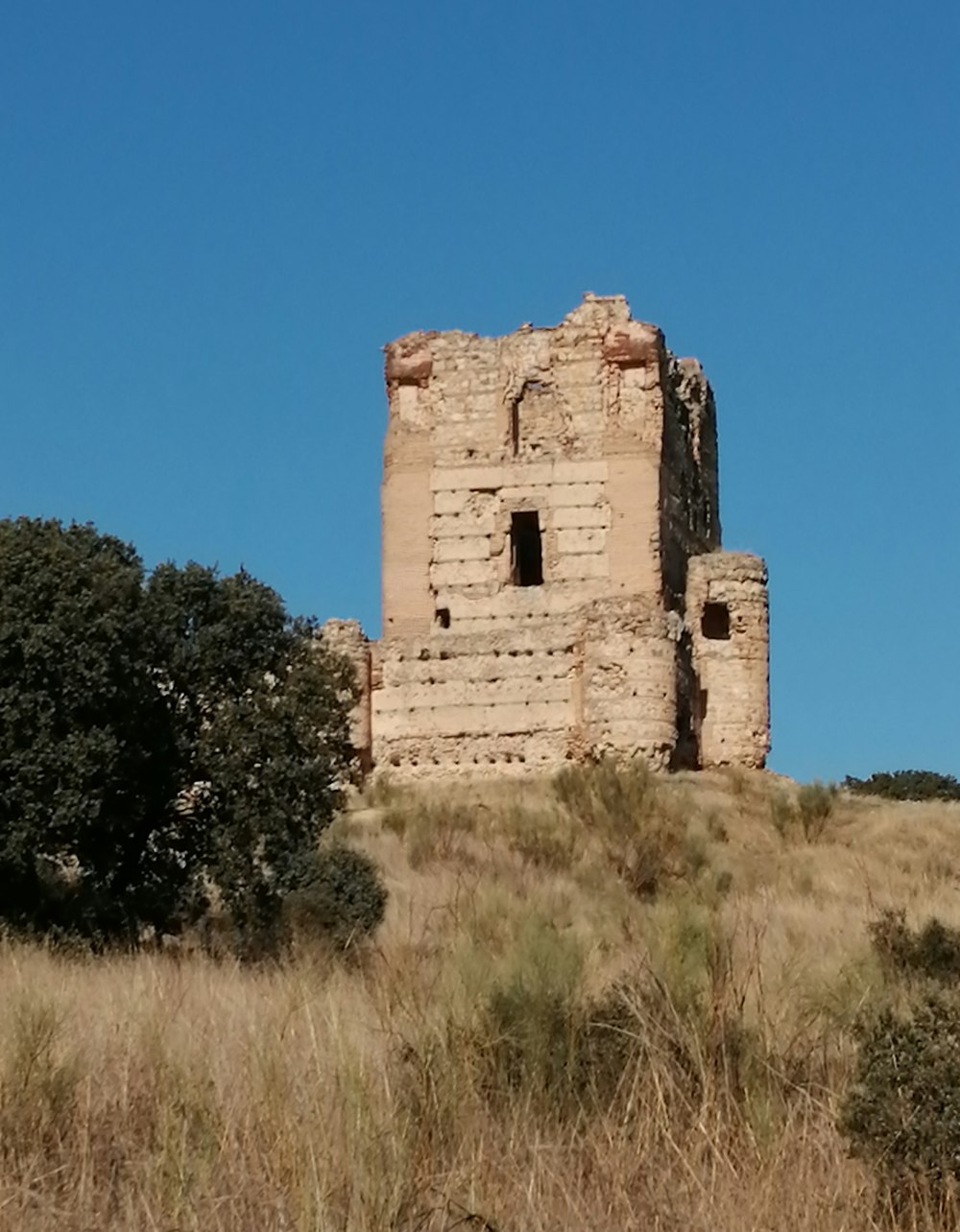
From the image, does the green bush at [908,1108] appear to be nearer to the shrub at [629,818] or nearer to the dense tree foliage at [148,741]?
the dense tree foliage at [148,741]

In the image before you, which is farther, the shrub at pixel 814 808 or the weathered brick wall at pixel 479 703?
the weathered brick wall at pixel 479 703

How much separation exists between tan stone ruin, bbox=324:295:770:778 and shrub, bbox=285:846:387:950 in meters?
14.1

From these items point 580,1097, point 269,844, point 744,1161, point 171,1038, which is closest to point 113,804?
point 269,844

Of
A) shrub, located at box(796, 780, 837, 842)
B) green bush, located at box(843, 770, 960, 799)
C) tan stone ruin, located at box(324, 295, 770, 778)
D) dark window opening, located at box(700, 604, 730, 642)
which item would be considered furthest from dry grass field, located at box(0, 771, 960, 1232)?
green bush, located at box(843, 770, 960, 799)

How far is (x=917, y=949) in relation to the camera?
11.0 meters

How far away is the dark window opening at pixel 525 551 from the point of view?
3044 cm

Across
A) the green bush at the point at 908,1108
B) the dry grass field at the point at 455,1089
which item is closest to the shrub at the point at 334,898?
the dry grass field at the point at 455,1089

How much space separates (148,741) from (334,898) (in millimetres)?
1873

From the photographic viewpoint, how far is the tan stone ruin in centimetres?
2873

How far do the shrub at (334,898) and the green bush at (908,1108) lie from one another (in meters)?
7.05

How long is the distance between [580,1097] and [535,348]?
81.5 ft

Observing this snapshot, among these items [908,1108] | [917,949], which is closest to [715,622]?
[917,949]

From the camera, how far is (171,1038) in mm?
7176

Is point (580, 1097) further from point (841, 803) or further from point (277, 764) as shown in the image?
point (841, 803)
